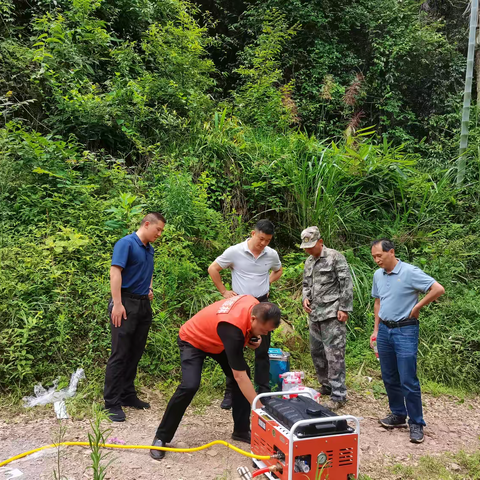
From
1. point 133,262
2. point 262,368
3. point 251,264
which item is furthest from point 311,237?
point 133,262

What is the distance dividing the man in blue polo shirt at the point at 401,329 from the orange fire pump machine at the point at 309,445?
51.0 inches

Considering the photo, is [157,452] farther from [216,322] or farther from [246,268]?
[246,268]

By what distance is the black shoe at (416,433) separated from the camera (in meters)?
3.70

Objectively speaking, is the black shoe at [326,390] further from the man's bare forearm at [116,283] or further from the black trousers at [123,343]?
the man's bare forearm at [116,283]

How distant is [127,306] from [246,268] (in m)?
1.20

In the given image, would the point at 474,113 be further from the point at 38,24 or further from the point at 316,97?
the point at 38,24

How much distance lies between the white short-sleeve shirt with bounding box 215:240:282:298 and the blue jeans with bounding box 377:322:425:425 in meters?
1.24

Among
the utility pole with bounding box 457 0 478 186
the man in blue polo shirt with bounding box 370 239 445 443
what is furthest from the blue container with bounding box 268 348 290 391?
the utility pole with bounding box 457 0 478 186

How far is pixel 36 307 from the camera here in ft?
14.9

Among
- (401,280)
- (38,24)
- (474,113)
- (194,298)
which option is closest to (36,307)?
(194,298)

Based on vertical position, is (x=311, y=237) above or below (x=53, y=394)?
above

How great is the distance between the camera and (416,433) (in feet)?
12.2

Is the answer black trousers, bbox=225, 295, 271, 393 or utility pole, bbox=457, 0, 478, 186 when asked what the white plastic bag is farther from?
utility pole, bbox=457, 0, 478, 186

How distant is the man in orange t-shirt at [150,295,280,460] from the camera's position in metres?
2.87
